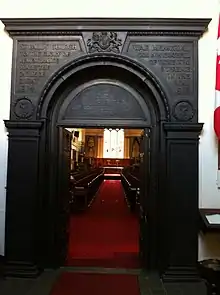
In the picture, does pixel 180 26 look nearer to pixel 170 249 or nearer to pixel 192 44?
pixel 192 44

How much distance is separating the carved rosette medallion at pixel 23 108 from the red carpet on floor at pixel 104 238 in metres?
2.60

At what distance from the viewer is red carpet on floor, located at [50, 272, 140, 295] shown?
535cm

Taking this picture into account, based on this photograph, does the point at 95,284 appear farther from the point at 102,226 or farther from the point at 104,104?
the point at 102,226

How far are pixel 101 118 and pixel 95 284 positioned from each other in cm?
258

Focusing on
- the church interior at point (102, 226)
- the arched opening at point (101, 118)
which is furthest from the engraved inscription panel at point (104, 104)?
the church interior at point (102, 226)

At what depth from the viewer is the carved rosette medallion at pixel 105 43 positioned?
20.5ft

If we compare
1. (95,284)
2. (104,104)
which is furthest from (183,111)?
(95,284)

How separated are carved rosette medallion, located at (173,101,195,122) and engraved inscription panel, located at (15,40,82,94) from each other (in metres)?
1.80

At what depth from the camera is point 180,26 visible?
617 cm

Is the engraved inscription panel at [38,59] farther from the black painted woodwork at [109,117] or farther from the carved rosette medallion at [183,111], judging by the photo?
the carved rosette medallion at [183,111]

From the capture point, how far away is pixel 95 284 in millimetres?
5676

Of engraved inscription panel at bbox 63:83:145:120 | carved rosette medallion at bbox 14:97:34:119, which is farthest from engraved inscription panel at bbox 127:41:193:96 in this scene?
carved rosette medallion at bbox 14:97:34:119
